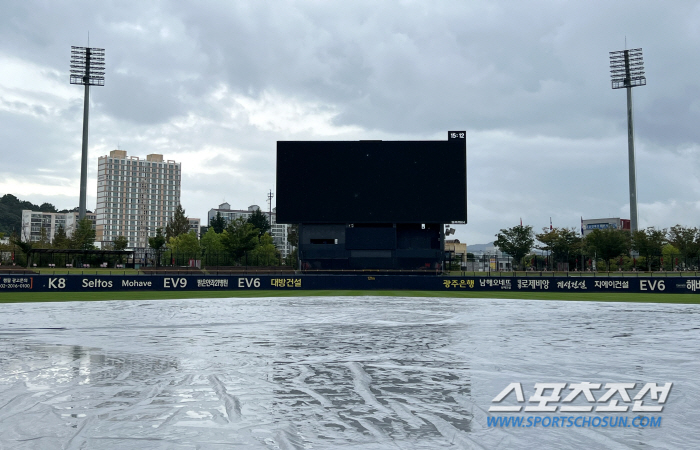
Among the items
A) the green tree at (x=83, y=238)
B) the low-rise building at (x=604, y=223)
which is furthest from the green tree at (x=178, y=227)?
the low-rise building at (x=604, y=223)

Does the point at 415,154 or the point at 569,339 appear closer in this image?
the point at 569,339

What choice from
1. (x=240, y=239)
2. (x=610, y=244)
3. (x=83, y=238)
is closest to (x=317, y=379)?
(x=240, y=239)

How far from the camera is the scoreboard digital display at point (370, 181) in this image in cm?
6284

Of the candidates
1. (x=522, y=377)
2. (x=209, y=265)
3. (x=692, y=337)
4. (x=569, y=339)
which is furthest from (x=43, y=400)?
(x=209, y=265)

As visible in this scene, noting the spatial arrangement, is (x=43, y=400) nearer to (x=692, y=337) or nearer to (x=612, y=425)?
(x=612, y=425)

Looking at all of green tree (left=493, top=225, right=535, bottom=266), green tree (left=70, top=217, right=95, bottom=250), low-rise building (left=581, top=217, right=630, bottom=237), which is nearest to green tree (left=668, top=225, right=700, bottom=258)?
green tree (left=493, top=225, right=535, bottom=266)

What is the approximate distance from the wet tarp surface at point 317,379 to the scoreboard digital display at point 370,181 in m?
44.2

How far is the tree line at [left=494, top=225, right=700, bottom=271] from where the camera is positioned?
7175cm

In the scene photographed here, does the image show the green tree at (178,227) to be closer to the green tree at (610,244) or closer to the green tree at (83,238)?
the green tree at (83,238)

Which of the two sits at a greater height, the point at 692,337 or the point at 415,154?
the point at 415,154

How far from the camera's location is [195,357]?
11.7 m

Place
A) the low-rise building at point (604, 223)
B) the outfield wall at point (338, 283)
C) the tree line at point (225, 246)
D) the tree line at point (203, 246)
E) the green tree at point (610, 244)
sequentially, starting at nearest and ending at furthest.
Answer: the outfield wall at point (338, 283) → the tree line at point (203, 246) → the tree line at point (225, 246) → the green tree at point (610, 244) → the low-rise building at point (604, 223)

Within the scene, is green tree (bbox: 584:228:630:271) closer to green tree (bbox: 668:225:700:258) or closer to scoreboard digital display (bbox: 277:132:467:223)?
green tree (bbox: 668:225:700:258)

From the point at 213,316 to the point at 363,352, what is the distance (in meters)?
10.6
